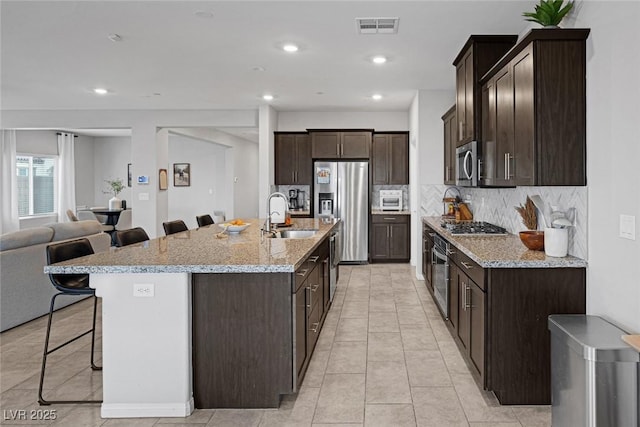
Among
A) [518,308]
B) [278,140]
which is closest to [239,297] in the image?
[518,308]

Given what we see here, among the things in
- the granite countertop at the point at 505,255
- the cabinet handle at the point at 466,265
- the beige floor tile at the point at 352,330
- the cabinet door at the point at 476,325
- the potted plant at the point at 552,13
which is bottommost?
the beige floor tile at the point at 352,330

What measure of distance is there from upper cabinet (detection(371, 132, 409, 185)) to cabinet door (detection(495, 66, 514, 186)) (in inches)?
183

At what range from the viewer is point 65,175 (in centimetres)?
1116

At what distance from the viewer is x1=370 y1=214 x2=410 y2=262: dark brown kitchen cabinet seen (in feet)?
26.0

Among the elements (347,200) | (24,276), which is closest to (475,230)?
(347,200)

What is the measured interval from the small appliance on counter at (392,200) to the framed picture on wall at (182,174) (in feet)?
19.7

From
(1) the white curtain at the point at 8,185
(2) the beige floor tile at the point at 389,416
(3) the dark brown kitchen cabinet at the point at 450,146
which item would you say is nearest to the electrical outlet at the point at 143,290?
(2) the beige floor tile at the point at 389,416

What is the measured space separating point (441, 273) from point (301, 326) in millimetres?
1942

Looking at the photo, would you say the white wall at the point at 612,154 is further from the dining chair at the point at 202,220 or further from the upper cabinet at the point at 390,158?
the upper cabinet at the point at 390,158

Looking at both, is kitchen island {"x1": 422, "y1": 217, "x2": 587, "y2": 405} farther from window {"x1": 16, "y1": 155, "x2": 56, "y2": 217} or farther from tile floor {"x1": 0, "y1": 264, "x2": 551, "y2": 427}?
window {"x1": 16, "y1": 155, "x2": 56, "y2": 217}

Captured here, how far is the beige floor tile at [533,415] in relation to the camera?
2490 mm

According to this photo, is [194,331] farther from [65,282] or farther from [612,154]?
[612,154]

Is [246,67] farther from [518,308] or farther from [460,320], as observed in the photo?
[518,308]

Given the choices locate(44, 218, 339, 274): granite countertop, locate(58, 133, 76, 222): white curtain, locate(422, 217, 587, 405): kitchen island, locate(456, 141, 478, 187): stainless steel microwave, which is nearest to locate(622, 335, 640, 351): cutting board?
locate(422, 217, 587, 405): kitchen island
